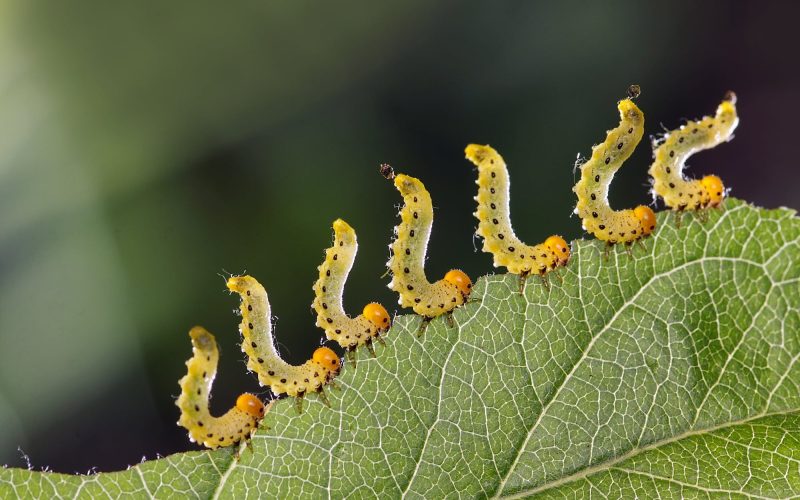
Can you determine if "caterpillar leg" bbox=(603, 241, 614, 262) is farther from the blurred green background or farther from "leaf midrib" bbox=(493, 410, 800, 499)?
the blurred green background

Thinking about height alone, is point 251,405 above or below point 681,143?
below

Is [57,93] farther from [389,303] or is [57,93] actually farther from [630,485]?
[630,485]

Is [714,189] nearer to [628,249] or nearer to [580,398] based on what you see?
[628,249]

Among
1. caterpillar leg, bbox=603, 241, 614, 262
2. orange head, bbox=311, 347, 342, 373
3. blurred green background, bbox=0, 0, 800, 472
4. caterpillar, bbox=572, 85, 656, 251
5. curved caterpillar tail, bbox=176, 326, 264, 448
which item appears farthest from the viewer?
blurred green background, bbox=0, 0, 800, 472

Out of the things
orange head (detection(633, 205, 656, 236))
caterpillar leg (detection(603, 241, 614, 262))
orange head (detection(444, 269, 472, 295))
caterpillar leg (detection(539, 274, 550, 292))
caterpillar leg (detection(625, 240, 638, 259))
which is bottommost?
orange head (detection(444, 269, 472, 295))

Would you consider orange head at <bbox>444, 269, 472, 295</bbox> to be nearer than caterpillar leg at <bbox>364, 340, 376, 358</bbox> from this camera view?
No

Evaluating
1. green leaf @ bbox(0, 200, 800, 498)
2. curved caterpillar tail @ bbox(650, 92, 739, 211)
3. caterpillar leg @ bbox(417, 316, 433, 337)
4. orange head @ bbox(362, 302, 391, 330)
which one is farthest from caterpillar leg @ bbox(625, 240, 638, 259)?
orange head @ bbox(362, 302, 391, 330)

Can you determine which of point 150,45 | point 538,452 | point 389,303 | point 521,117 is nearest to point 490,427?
point 538,452

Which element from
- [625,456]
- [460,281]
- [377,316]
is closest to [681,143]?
[460,281]
